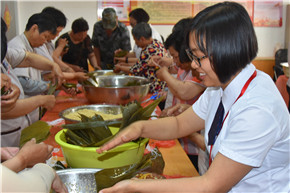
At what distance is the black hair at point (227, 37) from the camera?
35.0 inches

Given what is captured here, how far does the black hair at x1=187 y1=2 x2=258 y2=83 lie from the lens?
890 millimetres

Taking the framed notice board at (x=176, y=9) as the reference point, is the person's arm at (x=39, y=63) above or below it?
below

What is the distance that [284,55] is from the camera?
235 inches

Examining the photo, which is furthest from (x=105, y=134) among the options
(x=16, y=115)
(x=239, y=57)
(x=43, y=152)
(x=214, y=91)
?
(x=16, y=115)

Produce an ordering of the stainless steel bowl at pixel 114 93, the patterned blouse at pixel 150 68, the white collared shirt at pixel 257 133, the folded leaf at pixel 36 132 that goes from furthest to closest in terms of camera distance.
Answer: the patterned blouse at pixel 150 68
the stainless steel bowl at pixel 114 93
the folded leaf at pixel 36 132
the white collared shirt at pixel 257 133

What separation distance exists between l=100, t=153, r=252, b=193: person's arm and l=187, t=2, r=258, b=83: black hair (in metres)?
0.30

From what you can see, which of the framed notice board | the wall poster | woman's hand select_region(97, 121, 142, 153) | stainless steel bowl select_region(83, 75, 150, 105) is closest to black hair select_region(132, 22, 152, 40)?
stainless steel bowl select_region(83, 75, 150, 105)

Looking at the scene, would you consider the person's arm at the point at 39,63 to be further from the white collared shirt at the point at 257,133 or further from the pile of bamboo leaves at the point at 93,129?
the white collared shirt at the point at 257,133

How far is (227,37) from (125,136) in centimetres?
49

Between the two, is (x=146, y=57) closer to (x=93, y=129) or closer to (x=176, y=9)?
(x=93, y=129)

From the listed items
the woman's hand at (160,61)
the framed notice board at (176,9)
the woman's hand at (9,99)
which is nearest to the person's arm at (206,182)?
the woman's hand at (9,99)

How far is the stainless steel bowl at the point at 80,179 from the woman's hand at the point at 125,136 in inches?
4.3

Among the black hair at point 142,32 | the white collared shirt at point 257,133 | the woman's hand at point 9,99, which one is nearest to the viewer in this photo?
the white collared shirt at point 257,133

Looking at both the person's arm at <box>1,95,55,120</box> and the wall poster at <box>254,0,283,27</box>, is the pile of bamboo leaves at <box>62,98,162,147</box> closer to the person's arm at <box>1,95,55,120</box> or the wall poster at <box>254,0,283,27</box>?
the person's arm at <box>1,95,55,120</box>
